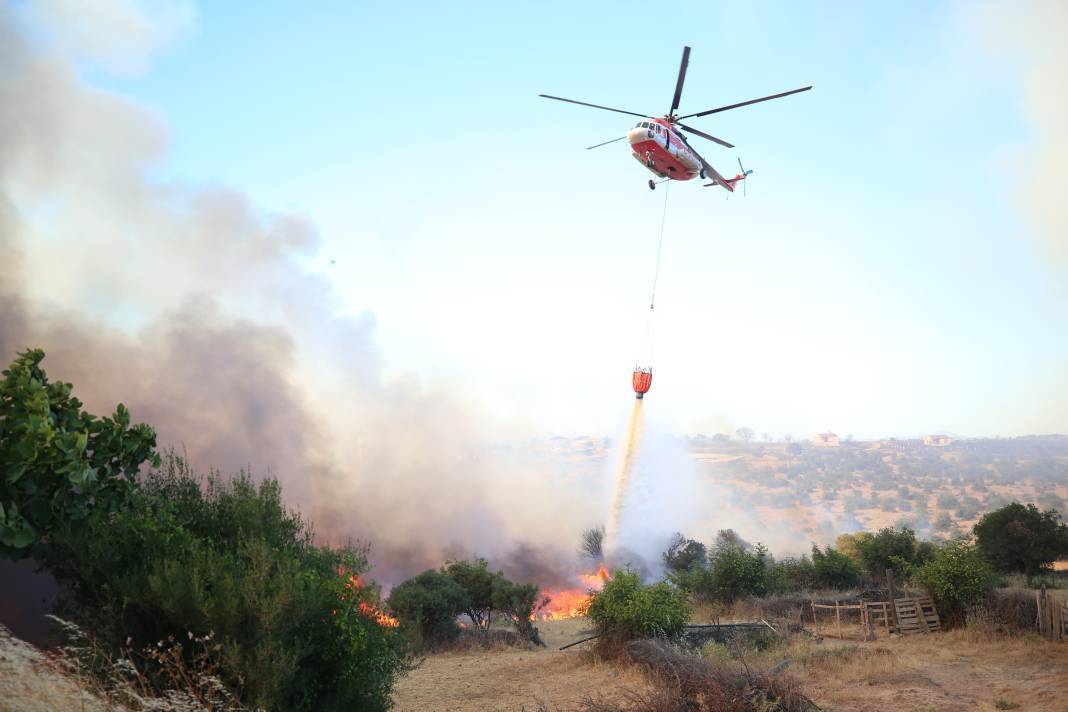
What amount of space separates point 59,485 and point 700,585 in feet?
118

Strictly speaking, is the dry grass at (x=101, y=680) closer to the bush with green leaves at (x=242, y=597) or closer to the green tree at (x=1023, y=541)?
the bush with green leaves at (x=242, y=597)

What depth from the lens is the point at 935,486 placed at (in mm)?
147000

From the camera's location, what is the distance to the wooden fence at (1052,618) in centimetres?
2610

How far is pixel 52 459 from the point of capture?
42.2 feet

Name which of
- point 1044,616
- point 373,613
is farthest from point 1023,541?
point 373,613

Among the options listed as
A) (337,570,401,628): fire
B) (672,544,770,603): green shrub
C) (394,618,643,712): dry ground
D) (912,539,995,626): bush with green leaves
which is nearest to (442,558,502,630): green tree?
(394,618,643,712): dry ground

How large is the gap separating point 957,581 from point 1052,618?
384cm

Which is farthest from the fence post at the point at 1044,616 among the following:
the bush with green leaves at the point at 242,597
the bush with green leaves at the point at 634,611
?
the bush with green leaves at the point at 242,597

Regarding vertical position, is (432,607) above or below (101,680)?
below

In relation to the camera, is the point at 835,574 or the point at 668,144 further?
the point at 835,574

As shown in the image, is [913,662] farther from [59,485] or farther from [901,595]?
[59,485]

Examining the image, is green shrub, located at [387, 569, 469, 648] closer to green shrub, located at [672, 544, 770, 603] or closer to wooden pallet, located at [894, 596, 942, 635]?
green shrub, located at [672, 544, 770, 603]

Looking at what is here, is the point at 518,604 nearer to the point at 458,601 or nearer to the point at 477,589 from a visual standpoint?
the point at 477,589

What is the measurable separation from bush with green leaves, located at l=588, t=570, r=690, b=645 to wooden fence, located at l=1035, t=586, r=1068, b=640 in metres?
13.5
